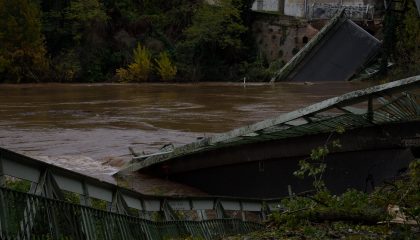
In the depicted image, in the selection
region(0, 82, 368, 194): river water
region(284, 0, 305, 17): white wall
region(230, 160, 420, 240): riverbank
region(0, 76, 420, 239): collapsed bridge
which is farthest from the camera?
region(284, 0, 305, 17): white wall

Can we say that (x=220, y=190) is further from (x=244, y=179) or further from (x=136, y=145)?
(x=136, y=145)

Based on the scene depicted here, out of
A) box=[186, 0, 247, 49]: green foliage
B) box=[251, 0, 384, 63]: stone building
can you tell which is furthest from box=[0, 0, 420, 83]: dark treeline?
box=[251, 0, 384, 63]: stone building

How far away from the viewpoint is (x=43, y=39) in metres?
44.4

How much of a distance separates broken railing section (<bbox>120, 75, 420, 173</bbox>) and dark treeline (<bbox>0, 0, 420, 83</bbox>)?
28178 millimetres

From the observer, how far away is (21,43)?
4238 centimetres

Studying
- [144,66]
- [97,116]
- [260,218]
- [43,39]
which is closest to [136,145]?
[97,116]

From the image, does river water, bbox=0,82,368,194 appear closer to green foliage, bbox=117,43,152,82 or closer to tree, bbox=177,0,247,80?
green foliage, bbox=117,43,152,82

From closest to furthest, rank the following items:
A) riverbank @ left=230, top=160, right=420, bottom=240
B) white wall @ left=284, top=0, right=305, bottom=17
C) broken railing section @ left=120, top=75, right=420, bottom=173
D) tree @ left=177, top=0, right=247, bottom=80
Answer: riverbank @ left=230, top=160, right=420, bottom=240 → broken railing section @ left=120, top=75, right=420, bottom=173 → tree @ left=177, top=0, right=247, bottom=80 → white wall @ left=284, top=0, right=305, bottom=17

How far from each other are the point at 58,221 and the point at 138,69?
39.3m

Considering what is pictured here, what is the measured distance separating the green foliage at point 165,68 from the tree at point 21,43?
7.73m

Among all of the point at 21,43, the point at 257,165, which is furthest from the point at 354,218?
the point at 21,43

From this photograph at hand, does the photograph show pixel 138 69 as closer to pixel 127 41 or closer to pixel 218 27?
pixel 127 41

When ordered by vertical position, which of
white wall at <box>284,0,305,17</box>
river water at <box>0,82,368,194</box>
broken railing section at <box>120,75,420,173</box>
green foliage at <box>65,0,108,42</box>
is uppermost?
white wall at <box>284,0,305,17</box>

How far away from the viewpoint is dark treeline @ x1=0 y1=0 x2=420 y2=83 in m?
42.6
